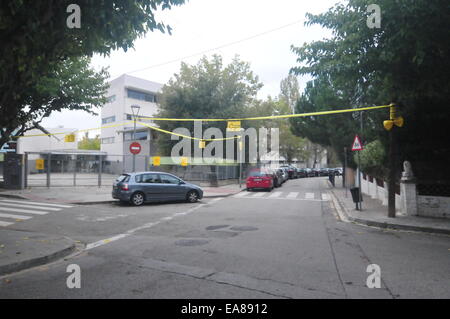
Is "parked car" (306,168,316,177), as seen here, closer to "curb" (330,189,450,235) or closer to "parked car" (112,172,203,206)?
"parked car" (112,172,203,206)

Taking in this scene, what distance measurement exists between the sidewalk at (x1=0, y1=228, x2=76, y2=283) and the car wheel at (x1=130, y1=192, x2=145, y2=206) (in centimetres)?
611

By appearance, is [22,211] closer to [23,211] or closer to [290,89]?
[23,211]

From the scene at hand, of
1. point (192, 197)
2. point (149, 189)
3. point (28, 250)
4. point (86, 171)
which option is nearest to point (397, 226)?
point (192, 197)

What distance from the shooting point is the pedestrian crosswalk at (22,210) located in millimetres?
10562

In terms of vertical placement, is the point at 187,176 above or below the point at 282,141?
below

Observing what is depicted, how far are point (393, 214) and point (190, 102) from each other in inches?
817

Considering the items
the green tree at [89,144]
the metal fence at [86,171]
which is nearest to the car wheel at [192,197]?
the metal fence at [86,171]

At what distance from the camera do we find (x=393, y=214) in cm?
1083

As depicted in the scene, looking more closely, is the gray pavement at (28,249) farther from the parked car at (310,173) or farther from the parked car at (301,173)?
the parked car at (310,173)

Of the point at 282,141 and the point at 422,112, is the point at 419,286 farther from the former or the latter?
the point at 282,141

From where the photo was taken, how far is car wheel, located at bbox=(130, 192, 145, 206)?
46.6 ft

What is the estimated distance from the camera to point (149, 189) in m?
14.5
